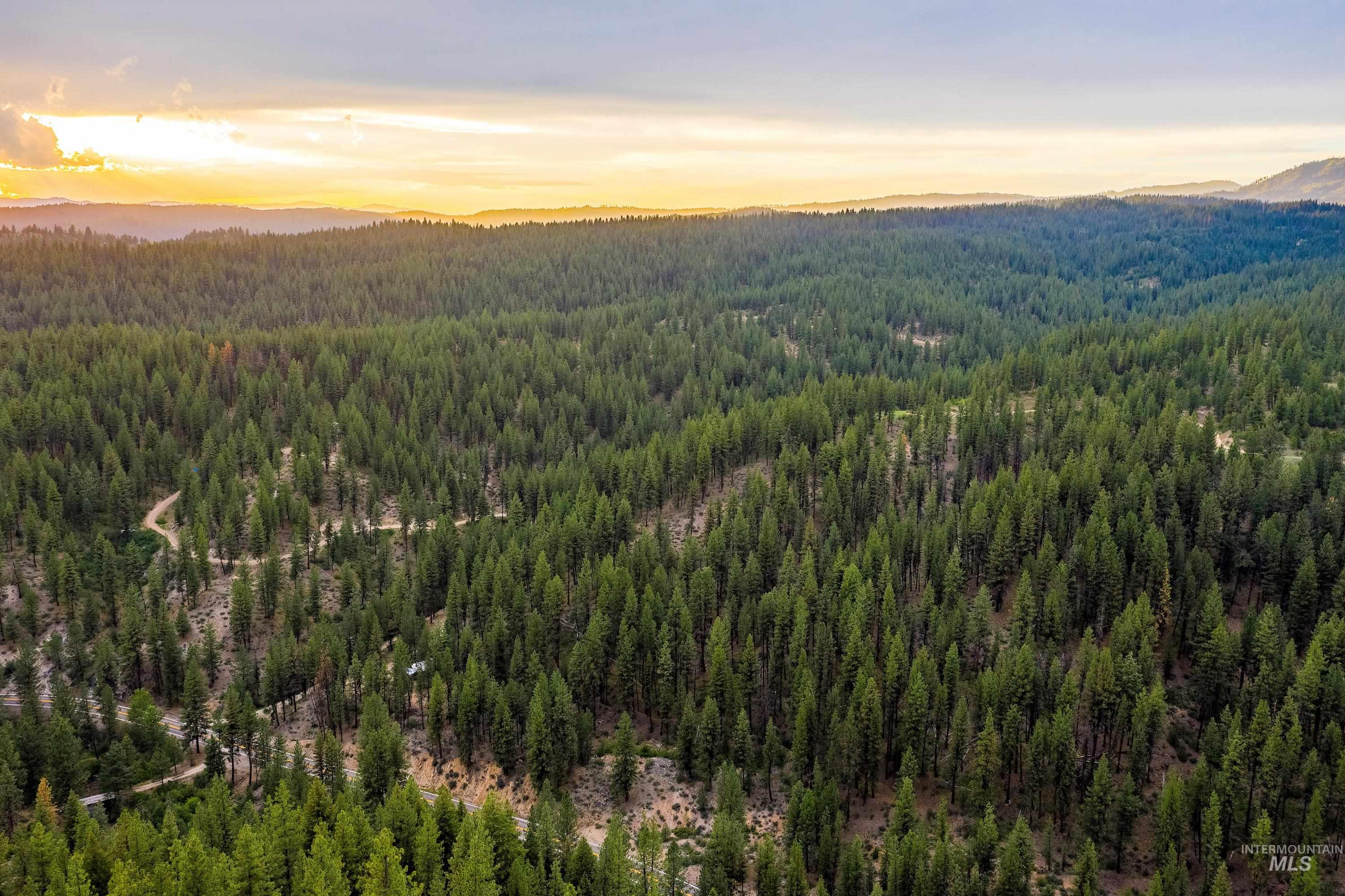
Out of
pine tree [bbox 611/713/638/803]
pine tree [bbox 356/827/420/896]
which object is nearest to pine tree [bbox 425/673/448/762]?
pine tree [bbox 611/713/638/803]

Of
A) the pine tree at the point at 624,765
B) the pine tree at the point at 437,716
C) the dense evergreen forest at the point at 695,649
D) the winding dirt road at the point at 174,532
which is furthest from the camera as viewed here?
the winding dirt road at the point at 174,532

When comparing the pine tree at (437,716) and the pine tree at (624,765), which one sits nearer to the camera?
the pine tree at (624,765)

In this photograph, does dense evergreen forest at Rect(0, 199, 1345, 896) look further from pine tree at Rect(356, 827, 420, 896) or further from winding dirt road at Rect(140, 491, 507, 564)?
winding dirt road at Rect(140, 491, 507, 564)

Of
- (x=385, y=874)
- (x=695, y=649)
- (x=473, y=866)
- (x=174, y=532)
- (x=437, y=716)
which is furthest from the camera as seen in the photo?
(x=174, y=532)

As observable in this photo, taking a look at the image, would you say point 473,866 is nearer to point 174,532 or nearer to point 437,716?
point 437,716

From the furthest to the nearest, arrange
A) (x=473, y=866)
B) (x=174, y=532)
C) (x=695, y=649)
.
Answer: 1. (x=174, y=532)
2. (x=695, y=649)
3. (x=473, y=866)

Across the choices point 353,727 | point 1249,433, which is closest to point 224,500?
point 353,727

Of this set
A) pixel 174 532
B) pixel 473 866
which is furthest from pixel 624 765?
pixel 174 532

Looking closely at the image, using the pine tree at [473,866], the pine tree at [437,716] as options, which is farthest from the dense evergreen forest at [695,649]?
the pine tree at [437,716]

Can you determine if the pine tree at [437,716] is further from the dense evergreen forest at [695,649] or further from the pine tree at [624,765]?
the pine tree at [624,765]
